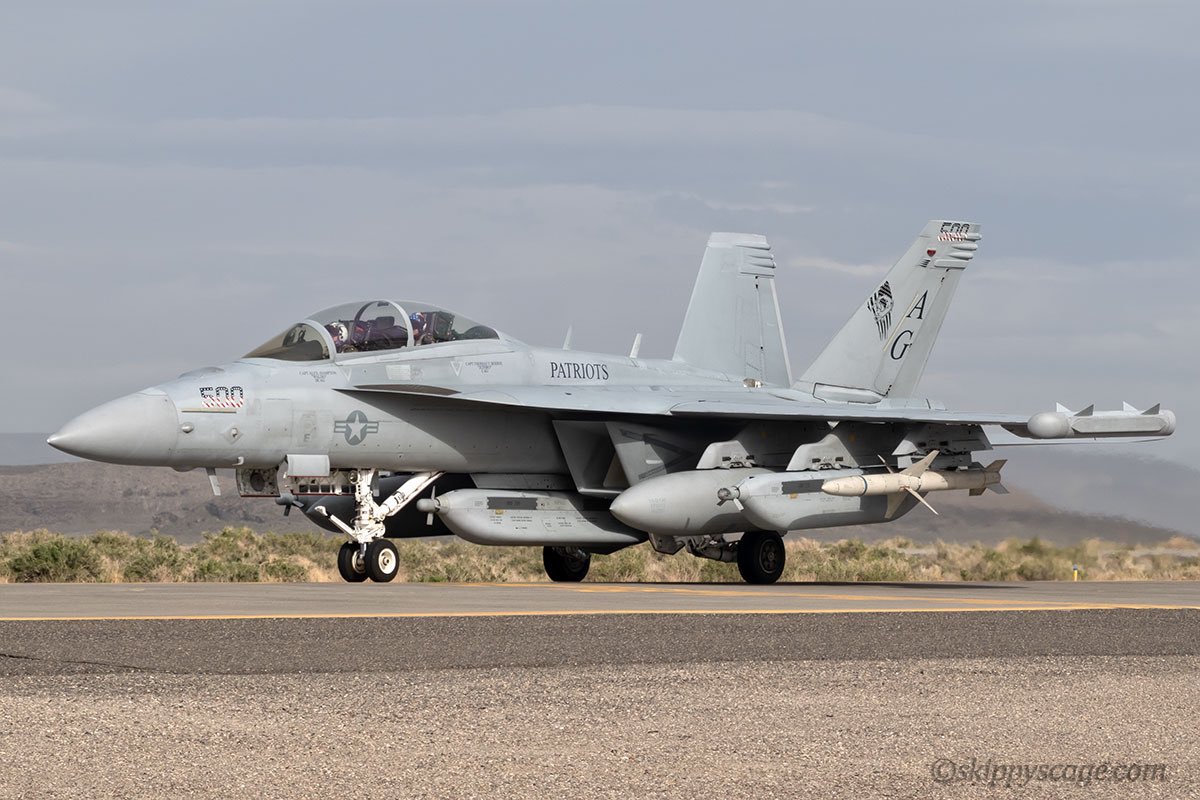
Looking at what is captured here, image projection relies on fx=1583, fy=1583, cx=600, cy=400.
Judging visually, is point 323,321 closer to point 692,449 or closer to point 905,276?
point 692,449

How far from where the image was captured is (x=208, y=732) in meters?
6.12

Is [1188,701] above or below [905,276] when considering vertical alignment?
below

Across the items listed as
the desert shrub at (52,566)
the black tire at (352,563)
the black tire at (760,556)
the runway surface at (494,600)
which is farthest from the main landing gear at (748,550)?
the desert shrub at (52,566)

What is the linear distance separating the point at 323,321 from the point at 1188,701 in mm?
10745

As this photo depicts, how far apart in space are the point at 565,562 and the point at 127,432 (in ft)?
21.2

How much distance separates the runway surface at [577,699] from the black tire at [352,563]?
3.58 metres

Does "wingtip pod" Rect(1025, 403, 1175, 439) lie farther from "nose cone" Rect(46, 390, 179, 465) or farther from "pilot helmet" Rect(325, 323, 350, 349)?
"nose cone" Rect(46, 390, 179, 465)

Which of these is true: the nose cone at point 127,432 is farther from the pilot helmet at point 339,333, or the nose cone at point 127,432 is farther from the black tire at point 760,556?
the black tire at point 760,556

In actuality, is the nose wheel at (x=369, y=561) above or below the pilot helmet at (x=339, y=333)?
below

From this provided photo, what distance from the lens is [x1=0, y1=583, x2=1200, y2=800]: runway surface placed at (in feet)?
17.9

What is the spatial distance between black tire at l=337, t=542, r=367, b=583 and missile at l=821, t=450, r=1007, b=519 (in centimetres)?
496

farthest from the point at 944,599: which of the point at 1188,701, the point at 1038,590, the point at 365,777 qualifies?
the point at 365,777

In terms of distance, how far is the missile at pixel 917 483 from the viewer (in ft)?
55.9

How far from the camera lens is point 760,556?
18781 millimetres
